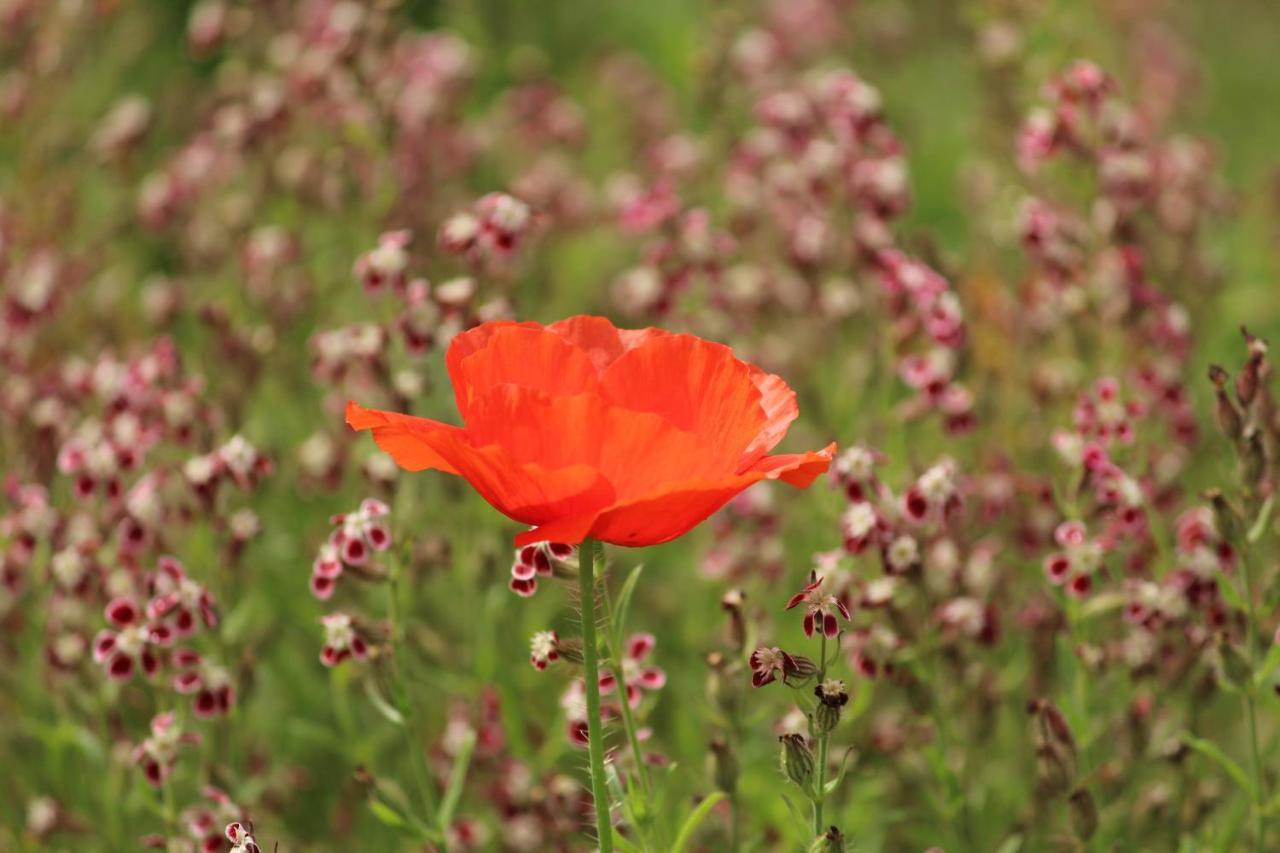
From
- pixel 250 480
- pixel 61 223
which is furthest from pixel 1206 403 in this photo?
pixel 61 223

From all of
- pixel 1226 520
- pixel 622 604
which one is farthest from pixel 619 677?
pixel 1226 520

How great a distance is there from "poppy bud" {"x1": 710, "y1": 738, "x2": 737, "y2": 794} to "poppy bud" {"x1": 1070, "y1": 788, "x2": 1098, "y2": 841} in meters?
0.49

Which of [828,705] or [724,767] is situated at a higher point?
[828,705]

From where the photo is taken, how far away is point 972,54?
4.50 meters

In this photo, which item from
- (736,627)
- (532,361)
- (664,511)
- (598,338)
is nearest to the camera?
(664,511)

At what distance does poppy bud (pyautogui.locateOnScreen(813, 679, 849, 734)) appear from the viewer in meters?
1.71

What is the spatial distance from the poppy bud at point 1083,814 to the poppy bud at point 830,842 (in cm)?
60

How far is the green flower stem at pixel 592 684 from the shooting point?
1.68m

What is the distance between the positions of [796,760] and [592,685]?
251 mm

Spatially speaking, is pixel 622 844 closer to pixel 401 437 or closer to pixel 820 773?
pixel 820 773

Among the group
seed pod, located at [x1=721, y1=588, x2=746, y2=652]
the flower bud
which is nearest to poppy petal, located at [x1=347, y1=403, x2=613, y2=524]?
seed pod, located at [x1=721, y1=588, x2=746, y2=652]

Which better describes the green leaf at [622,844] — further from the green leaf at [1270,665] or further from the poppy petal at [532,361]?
the green leaf at [1270,665]

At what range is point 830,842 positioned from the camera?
5.71ft

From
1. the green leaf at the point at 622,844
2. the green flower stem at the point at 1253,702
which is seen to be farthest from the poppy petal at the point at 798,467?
the green flower stem at the point at 1253,702
